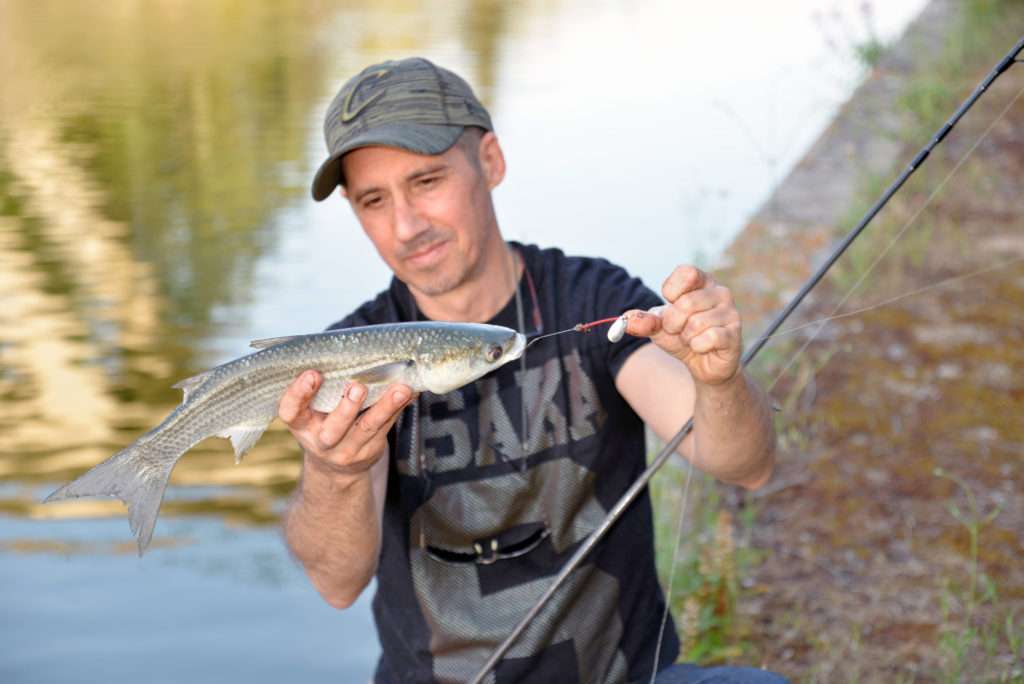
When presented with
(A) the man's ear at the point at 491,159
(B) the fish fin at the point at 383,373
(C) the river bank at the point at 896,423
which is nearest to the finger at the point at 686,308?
(B) the fish fin at the point at 383,373

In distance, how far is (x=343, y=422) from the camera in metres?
2.20

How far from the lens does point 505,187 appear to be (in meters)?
9.80

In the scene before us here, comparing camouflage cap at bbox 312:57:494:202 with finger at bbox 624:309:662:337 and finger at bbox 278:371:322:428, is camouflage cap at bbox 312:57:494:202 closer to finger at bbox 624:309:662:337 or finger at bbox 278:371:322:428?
finger at bbox 278:371:322:428

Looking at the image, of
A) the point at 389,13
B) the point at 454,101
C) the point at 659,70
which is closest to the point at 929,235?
the point at 454,101

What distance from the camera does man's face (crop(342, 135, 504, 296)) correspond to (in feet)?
9.17

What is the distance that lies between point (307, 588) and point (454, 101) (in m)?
2.86

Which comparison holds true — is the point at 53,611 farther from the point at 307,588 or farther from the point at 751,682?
the point at 751,682

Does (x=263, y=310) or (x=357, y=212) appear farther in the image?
(x=263, y=310)

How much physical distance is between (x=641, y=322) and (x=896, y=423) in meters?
3.09

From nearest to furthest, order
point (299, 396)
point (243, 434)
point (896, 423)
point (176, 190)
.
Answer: point (299, 396) < point (243, 434) < point (896, 423) < point (176, 190)

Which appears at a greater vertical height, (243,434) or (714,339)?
(243,434)

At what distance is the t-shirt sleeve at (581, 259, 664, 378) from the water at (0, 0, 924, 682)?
8.03 ft

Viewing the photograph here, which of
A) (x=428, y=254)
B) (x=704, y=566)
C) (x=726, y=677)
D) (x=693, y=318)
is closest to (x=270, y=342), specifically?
(x=428, y=254)

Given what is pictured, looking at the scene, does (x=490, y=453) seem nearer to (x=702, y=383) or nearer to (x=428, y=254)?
(x=428, y=254)
